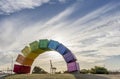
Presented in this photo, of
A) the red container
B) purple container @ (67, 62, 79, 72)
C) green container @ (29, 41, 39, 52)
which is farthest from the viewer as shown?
the red container

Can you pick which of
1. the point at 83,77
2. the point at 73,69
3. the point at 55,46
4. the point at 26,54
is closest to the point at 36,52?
the point at 26,54

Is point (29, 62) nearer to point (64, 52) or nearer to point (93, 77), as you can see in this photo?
point (64, 52)

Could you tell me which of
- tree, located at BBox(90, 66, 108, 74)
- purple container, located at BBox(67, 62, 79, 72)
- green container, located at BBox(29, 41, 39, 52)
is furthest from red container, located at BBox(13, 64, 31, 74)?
tree, located at BBox(90, 66, 108, 74)

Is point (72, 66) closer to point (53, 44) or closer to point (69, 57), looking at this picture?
point (69, 57)

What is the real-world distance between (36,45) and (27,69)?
4652 mm

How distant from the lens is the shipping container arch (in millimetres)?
35812

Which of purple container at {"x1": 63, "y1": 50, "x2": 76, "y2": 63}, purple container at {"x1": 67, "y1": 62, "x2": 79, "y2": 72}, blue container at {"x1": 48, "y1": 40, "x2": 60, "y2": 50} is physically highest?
blue container at {"x1": 48, "y1": 40, "x2": 60, "y2": 50}

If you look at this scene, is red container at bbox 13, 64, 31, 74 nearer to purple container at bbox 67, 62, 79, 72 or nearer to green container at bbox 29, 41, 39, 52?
green container at bbox 29, 41, 39, 52

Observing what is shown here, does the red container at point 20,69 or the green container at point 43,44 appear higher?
the green container at point 43,44

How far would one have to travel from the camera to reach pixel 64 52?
120 feet

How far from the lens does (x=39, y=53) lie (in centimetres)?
4159

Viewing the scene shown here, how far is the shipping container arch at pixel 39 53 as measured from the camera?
117 feet

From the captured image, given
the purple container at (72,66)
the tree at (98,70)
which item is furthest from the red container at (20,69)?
the tree at (98,70)

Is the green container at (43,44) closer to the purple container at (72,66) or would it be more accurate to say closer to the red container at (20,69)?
Result: the purple container at (72,66)
